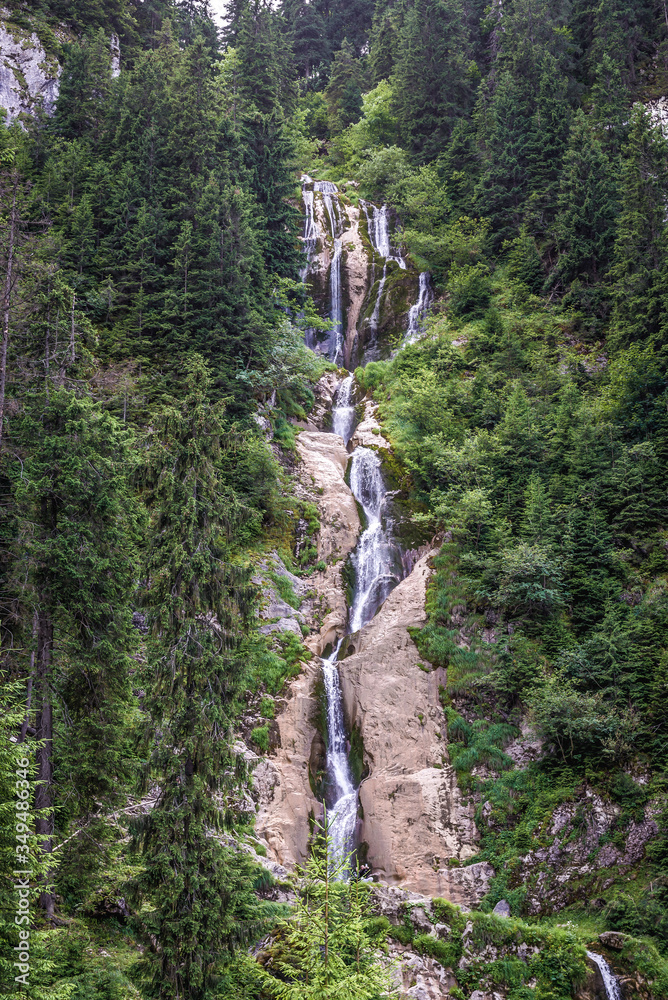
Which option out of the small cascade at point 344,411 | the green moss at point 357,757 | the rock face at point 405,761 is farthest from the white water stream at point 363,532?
the rock face at point 405,761

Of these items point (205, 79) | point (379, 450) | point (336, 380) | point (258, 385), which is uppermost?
point (205, 79)

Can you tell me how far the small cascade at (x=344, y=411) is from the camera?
30203 millimetres

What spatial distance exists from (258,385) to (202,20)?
3613 centimetres

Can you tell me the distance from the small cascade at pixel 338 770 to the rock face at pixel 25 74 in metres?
36.0

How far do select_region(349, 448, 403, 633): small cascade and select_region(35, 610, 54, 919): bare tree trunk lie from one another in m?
11.6

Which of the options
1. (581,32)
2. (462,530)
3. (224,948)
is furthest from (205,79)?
(224,948)

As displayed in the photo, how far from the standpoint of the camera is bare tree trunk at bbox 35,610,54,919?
11.4 metres

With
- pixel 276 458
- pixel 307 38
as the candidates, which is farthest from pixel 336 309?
pixel 307 38

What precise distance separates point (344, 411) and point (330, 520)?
7852 mm

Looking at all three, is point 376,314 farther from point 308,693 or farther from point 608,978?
point 608,978

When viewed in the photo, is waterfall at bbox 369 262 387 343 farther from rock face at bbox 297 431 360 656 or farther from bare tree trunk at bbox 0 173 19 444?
bare tree trunk at bbox 0 173 19 444

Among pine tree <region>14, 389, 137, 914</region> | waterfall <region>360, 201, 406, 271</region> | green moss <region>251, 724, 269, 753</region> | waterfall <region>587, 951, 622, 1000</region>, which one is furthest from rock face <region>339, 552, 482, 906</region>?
waterfall <region>360, 201, 406, 271</region>

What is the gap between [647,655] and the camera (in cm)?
1652

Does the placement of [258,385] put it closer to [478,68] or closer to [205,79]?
[205,79]
